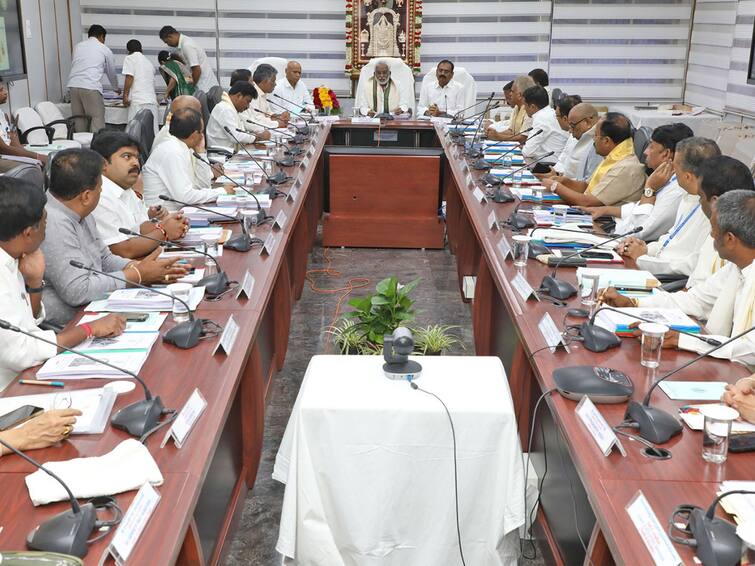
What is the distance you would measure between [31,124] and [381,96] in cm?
327

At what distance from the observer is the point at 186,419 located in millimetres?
1869

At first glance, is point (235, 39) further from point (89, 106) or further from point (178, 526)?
point (178, 526)

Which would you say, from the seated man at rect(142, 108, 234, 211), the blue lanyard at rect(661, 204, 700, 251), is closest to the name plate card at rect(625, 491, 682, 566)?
the blue lanyard at rect(661, 204, 700, 251)

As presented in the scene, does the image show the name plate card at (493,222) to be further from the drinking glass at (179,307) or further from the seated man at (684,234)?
the drinking glass at (179,307)

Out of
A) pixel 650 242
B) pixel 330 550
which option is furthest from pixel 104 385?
pixel 650 242

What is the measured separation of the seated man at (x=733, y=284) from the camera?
7.48ft

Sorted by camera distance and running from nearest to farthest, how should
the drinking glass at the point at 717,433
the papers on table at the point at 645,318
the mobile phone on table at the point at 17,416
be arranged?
the drinking glass at the point at 717,433 → the mobile phone on table at the point at 17,416 → the papers on table at the point at 645,318

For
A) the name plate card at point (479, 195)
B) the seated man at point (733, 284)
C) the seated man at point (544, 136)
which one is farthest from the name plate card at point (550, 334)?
the seated man at point (544, 136)

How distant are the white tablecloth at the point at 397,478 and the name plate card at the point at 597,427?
7.8 inches

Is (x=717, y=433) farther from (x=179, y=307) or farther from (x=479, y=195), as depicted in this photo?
(x=479, y=195)

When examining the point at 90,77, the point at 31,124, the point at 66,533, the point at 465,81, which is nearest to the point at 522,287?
the point at 66,533

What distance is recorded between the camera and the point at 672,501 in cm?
161

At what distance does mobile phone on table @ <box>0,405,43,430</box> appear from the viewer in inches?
71.9

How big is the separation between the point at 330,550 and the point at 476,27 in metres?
8.26
